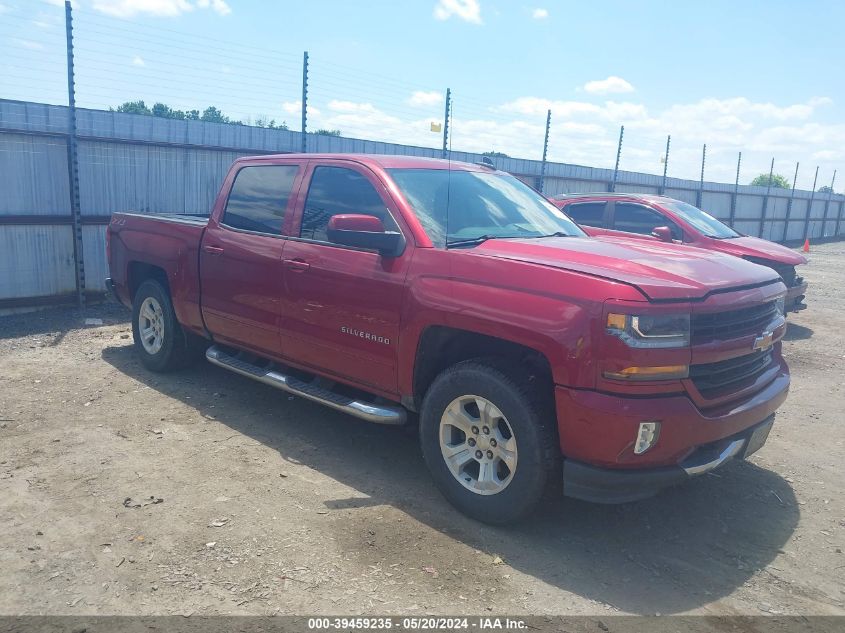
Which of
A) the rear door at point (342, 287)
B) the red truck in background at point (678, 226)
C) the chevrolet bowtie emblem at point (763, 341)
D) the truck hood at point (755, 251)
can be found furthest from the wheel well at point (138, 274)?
the truck hood at point (755, 251)

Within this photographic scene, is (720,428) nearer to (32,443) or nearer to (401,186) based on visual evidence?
(401,186)

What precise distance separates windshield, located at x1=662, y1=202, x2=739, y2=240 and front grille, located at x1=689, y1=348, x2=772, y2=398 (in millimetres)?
6077

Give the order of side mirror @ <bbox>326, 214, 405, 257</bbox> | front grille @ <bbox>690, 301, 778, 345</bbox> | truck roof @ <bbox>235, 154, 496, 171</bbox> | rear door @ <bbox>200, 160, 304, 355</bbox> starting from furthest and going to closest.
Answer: rear door @ <bbox>200, 160, 304, 355</bbox> < truck roof @ <bbox>235, 154, 496, 171</bbox> < side mirror @ <bbox>326, 214, 405, 257</bbox> < front grille @ <bbox>690, 301, 778, 345</bbox>

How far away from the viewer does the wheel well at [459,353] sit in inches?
141

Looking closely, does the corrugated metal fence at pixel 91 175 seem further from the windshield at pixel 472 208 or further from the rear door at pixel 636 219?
the windshield at pixel 472 208

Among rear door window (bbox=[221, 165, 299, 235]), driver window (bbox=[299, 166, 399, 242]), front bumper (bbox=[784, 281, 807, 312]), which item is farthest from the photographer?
front bumper (bbox=[784, 281, 807, 312])

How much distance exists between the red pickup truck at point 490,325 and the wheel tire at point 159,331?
26.3 inches

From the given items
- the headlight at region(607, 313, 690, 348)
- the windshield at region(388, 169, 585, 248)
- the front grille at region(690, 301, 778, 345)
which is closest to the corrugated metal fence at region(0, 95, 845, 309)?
the windshield at region(388, 169, 585, 248)

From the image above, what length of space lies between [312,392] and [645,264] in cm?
227

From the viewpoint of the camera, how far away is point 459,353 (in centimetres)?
397

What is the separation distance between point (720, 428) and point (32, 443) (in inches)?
170

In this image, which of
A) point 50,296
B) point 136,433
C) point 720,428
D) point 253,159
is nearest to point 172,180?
point 50,296

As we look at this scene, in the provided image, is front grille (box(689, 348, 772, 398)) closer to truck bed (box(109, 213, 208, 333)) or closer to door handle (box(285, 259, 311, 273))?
door handle (box(285, 259, 311, 273))

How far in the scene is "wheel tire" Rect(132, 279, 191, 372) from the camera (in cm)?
604
